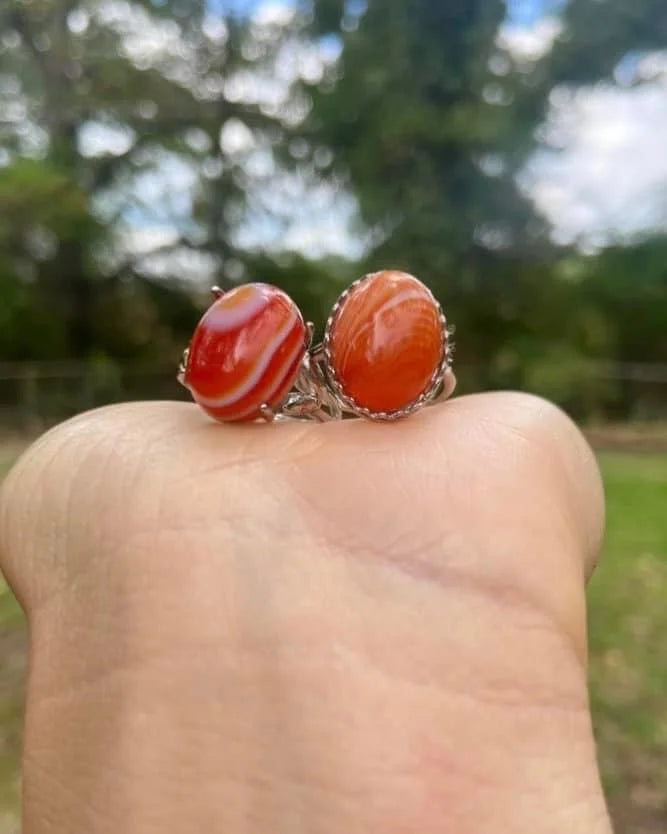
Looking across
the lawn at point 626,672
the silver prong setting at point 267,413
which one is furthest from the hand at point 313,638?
the lawn at point 626,672

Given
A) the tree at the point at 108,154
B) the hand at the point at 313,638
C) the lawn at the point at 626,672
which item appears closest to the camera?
the hand at the point at 313,638

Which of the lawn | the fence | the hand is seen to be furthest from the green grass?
the hand

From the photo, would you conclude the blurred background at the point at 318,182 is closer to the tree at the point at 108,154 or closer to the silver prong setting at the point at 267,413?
the tree at the point at 108,154

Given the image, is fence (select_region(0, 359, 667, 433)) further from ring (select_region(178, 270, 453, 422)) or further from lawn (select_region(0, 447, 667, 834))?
ring (select_region(178, 270, 453, 422))

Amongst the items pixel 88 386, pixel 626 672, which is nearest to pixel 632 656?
pixel 626 672

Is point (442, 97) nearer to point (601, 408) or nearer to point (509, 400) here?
point (601, 408)

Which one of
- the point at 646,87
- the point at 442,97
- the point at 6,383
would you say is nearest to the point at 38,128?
the point at 6,383
